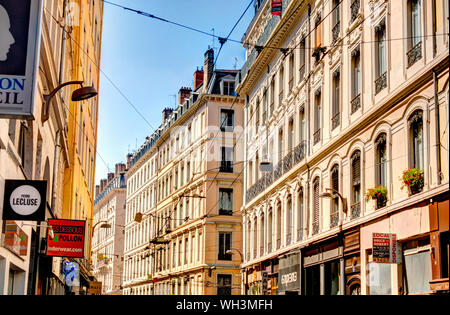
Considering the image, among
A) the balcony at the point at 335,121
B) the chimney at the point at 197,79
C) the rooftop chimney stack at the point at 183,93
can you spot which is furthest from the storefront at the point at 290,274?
the rooftop chimney stack at the point at 183,93

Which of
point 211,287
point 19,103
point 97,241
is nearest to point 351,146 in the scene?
point 19,103

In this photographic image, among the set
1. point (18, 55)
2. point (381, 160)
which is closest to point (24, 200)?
point (18, 55)

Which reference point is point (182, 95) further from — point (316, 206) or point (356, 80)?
point (356, 80)

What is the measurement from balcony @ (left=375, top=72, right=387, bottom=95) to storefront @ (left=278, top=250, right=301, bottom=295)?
9051 mm

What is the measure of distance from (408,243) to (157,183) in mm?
49675

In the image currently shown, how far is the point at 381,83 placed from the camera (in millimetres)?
19797

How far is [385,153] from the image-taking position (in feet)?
63.9

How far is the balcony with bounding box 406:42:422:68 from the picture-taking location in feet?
56.4

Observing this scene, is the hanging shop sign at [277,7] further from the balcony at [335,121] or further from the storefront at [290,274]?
the storefront at [290,274]

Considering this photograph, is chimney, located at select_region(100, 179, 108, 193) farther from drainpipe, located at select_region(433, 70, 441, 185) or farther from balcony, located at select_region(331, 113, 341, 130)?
drainpipe, located at select_region(433, 70, 441, 185)

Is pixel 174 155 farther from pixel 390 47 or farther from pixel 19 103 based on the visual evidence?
pixel 19 103

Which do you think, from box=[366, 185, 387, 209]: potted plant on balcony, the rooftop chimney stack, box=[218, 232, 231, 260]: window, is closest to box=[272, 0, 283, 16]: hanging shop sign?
box=[366, 185, 387, 209]: potted plant on balcony

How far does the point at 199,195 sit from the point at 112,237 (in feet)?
122
